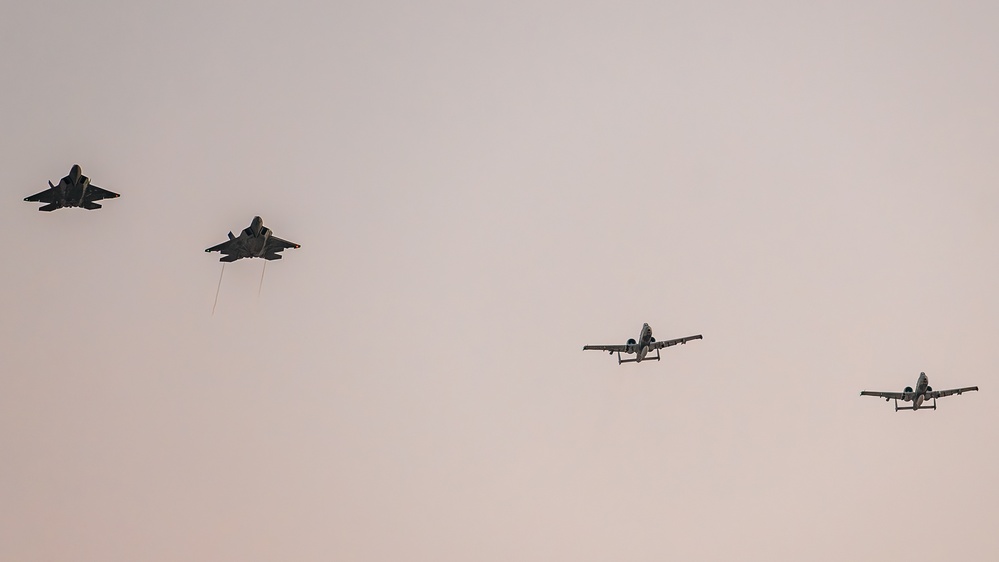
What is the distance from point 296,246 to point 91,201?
18560 millimetres

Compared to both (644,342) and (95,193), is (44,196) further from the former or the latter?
(644,342)

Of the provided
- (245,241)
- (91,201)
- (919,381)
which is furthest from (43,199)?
(919,381)

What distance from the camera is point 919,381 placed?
355ft

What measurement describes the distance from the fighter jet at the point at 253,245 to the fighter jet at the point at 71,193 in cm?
1101

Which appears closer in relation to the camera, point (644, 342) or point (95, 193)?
point (95, 193)

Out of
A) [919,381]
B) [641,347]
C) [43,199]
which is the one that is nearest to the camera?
[43,199]

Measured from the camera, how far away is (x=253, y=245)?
8394cm

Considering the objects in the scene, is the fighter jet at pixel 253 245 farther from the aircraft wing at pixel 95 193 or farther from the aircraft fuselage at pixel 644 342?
the aircraft fuselage at pixel 644 342

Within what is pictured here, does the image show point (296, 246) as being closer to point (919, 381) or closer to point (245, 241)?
Answer: point (245, 241)

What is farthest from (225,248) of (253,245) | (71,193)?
(71,193)

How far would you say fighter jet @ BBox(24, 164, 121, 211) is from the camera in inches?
3150

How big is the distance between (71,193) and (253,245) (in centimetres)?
1618

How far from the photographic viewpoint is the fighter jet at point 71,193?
262 feet

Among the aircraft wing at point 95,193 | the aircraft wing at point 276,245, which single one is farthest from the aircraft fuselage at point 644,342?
the aircraft wing at point 95,193
